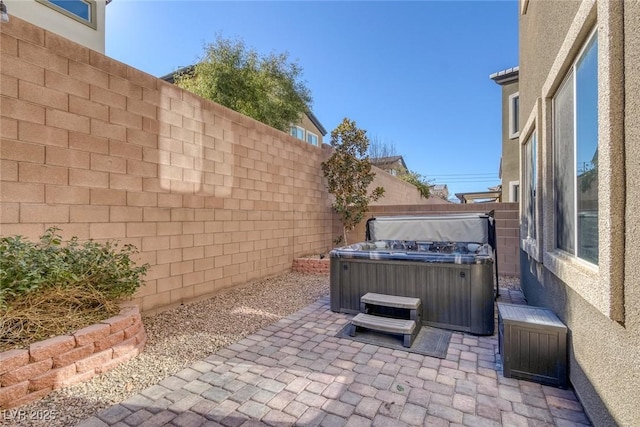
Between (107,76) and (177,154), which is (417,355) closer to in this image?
(177,154)

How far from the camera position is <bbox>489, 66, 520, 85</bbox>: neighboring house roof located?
1043 cm

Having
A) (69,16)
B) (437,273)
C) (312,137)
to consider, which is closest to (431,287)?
(437,273)

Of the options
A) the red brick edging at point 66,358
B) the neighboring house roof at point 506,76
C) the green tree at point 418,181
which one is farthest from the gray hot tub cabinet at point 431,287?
the green tree at point 418,181

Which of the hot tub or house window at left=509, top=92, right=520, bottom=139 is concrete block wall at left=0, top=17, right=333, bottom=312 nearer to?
the hot tub

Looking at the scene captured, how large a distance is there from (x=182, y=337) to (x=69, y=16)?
913 cm

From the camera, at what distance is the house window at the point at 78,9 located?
7.45m

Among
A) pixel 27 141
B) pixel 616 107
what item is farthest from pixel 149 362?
pixel 616 107

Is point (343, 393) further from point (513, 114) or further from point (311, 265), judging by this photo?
point (513, 114)

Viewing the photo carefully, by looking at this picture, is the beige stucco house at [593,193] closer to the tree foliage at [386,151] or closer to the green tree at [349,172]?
the green tree at [349,172]

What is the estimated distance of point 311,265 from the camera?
22.3 feet

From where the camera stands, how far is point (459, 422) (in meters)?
1.99

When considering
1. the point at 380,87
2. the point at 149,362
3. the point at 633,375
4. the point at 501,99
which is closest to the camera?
the point at 633,375

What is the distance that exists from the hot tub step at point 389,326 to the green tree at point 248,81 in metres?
6.88

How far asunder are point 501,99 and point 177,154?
37.2ft
